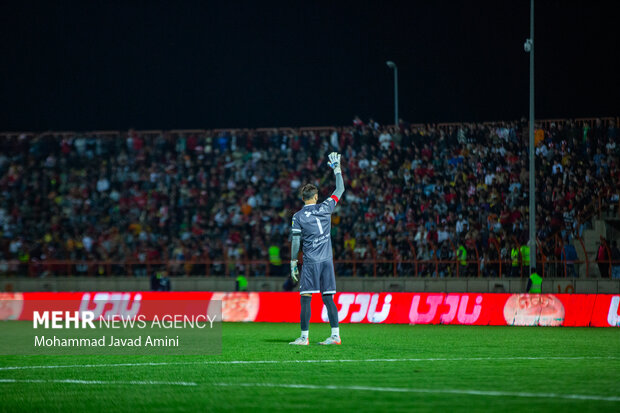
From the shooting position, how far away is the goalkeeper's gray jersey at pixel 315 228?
14.3 meters

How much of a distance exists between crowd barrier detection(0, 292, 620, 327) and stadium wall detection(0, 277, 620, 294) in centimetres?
642

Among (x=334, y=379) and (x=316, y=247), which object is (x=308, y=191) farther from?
(x=334, y=379)

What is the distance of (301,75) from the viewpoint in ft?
178

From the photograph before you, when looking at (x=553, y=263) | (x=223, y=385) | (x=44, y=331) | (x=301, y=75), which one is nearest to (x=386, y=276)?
(x=553, y=263)

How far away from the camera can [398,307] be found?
2350 cm

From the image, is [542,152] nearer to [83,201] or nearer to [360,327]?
[360,327]

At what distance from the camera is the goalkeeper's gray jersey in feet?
46.8

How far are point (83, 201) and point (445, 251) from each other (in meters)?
15.2

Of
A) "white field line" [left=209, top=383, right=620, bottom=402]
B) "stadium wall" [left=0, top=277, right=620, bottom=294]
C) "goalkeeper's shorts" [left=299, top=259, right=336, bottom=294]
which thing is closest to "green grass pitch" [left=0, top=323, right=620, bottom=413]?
"white field line" [left=209, top=383, right=620, bottom=402]

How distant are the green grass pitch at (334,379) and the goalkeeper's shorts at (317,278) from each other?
878 mm

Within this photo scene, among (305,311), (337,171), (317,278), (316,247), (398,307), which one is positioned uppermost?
(337,171)

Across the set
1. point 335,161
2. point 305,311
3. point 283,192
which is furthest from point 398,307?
point 283,192

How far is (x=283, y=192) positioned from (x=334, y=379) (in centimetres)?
2643

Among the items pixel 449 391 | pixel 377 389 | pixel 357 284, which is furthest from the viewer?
pixel 357 284
